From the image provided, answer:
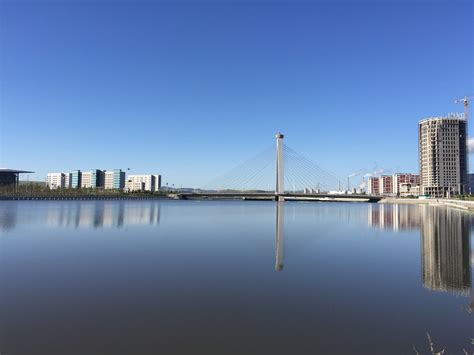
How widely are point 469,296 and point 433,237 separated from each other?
44.9ft

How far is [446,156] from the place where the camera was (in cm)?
11262

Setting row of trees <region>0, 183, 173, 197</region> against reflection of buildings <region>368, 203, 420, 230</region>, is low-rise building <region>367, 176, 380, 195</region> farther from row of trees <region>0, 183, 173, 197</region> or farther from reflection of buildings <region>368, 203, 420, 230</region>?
reflection of buildings <region>368, 203, 420, 230</region>

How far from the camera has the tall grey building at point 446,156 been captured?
111938 mm

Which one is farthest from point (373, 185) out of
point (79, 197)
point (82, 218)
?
point (82, 218)

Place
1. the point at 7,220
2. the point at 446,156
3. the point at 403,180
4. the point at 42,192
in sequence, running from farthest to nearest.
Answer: the point at 403,180 → the point at 42,192 → the point at 446,156 → the point at 7,220

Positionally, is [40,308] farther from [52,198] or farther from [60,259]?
[52,198]

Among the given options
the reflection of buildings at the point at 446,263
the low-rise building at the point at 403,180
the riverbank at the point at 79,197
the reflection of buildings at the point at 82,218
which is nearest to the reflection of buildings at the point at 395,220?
the reflection of buildings at the point at 446,263

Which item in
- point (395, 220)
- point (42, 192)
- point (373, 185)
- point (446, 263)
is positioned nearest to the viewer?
point (446, 263)

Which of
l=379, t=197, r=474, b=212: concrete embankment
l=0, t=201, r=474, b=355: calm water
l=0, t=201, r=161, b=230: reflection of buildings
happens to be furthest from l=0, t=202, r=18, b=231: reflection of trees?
l=379, t=197, r=474, b=212: concrete embankment

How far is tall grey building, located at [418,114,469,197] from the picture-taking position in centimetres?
11194

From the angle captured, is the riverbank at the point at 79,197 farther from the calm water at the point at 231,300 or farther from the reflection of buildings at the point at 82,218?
the calm water at the point at 231,300

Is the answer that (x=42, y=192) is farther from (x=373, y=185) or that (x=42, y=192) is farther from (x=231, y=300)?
(x=373, y=185)

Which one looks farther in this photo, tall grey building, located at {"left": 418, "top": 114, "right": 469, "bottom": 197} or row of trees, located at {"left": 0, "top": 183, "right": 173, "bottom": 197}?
row of trees, located at {"left": 0, "top": 183, "right": 173, "bottom": 197}

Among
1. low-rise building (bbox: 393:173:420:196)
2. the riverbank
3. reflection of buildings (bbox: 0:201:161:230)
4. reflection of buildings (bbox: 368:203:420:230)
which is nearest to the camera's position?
reflection of buildings (bbox: 0:201:161:230)
